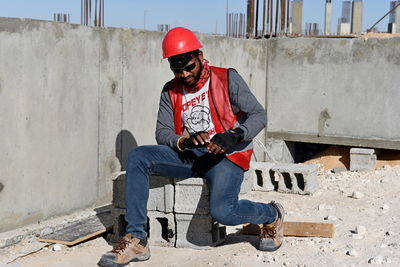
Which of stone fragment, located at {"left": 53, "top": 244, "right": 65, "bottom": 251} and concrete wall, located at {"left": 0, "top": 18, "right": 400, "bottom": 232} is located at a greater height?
concrete wall, located at {"left": 0, "top": 18, "right": 400, "bottom": 232}

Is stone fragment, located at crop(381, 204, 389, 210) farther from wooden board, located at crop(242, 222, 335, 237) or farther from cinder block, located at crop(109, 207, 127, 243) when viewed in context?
cinder block, located at crop(109, 207, 127, 243)

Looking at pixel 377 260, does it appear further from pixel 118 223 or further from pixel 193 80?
pixel 118 223

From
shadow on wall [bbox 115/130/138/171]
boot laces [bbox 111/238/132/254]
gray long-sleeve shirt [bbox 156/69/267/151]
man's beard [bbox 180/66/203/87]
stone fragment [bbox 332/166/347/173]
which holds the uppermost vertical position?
man's beard [bbox 180/66/203/87]

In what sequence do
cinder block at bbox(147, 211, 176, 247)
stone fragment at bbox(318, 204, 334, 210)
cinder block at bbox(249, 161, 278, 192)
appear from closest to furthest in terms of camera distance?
cinder block at bbox(147, 211, 176, 247)
stone fragment at bbox(318, 204, 334, 210)
cinder block at bbox(249, 161, 278, 192)

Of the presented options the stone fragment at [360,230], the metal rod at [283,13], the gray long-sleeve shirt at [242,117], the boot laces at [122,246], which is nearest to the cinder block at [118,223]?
the boot laces at [122,246]

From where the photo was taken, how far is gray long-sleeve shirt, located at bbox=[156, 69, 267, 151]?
4.46m

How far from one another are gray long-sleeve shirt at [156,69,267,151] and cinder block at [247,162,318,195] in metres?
2.71

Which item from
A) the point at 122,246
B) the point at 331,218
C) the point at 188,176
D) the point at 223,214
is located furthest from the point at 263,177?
the point at 122,246

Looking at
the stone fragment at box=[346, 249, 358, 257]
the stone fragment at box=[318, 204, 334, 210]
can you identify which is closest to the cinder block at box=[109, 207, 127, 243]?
the stone fragment at box=[346, 249, 358, 257]

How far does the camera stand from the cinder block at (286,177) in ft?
23.6

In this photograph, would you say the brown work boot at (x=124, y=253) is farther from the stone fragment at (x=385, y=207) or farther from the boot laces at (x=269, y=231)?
the stone fragment at (x=385, y=207)

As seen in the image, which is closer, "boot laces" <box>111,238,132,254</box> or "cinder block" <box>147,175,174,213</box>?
"boot laces" <box>111,238,132,254</box>

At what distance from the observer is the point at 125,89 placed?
6.56 meters

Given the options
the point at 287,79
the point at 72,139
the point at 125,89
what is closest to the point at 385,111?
the point at 287,79
